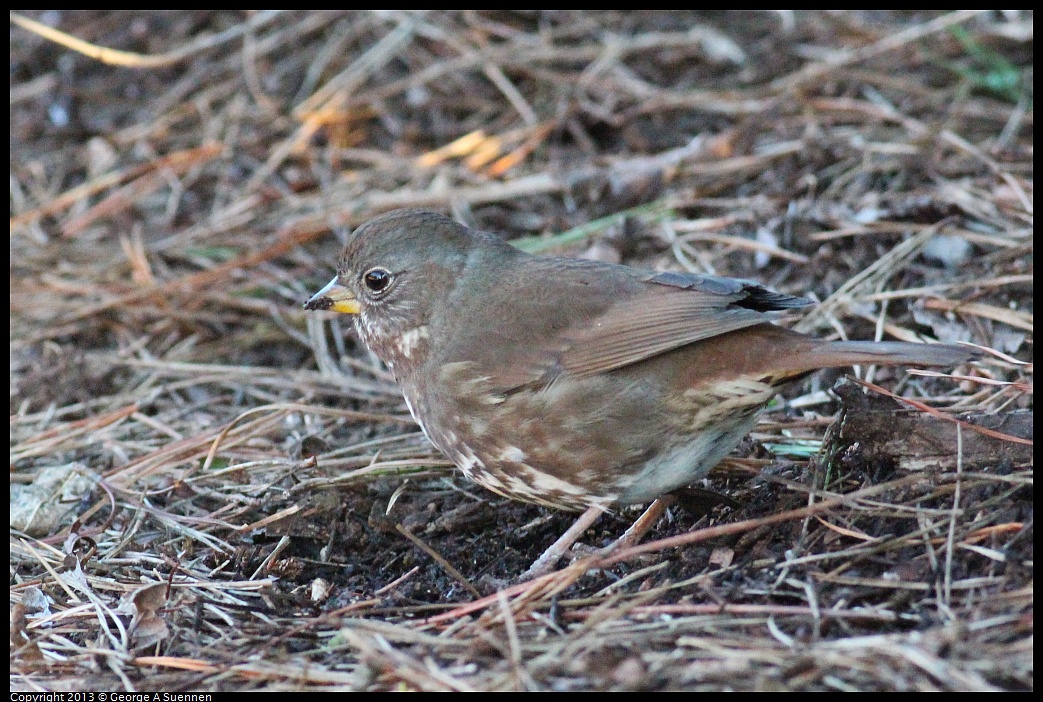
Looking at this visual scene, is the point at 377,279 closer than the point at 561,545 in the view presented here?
No

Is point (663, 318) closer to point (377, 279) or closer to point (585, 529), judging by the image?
point (585, 529)

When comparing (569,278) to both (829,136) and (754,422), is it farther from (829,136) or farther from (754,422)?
(829,136)

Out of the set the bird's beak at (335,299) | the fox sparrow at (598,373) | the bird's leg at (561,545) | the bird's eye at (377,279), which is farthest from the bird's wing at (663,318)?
the bird's beak at (335,299)

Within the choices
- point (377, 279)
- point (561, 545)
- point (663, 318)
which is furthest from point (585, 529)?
point (377, 279)

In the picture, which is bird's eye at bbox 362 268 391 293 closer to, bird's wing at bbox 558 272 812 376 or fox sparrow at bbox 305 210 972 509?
fox sparrow at bbox 305 210 972 509

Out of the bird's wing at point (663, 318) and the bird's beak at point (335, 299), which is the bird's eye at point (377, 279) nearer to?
the bird's beak at point (335, 299)

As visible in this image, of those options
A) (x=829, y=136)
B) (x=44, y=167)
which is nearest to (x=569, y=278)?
(x=829, y=136)

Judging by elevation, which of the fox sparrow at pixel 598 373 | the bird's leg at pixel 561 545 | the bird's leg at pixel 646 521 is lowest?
the bird's leg at pixel 646 521
